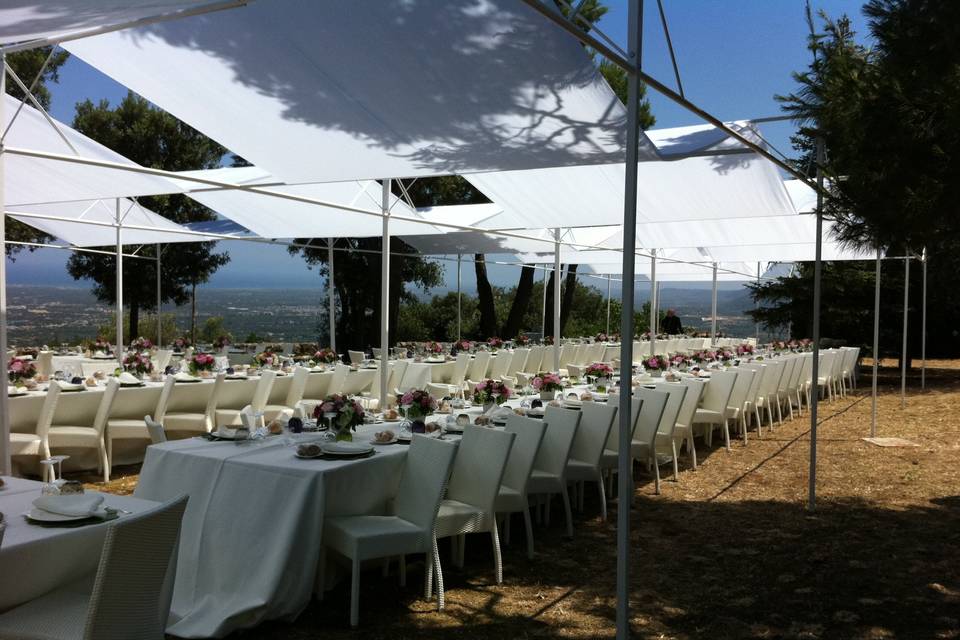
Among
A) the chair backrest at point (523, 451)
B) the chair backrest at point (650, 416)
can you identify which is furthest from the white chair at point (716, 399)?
the chair backrest at point (523, 451)

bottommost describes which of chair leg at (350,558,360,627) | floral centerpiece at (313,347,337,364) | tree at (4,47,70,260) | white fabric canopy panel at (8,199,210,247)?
chair leg at (350,558,360,627)

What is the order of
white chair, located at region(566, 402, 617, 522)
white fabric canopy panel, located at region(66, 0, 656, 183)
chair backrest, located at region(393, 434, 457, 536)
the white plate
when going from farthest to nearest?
white chair, located at region(566, 402, 617, 522) → white fabric canopy panel, located at region(66, 0, 656, 183) → the white plate → chair backrest, located at region(393, 434, 457, 536)

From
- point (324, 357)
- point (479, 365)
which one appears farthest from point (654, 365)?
point (324, 357)

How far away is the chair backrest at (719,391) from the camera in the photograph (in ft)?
26.7

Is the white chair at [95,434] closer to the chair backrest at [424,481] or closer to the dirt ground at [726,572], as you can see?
the dirt ground at [726,572]

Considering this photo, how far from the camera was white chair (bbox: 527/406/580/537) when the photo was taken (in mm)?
5160

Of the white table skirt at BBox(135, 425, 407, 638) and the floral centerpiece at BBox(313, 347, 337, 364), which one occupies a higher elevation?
the floral centerpiece at BBox(313, 347, 337, 364)

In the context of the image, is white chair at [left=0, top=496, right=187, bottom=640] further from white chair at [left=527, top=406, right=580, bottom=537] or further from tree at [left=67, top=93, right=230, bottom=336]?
tree at [left=67, top=93, right=230, bottom=336]

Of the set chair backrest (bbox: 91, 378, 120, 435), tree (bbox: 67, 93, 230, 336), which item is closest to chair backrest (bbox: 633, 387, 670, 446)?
chair backrest (bbox: 91, 378, 120, 435)

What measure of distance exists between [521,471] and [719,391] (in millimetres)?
4101

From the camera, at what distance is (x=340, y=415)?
4617 mm

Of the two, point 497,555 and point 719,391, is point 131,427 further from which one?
point 719,391

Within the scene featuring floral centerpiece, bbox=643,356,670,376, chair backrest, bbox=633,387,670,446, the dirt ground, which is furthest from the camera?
floral centerpiece, bbox=643,356,670,376

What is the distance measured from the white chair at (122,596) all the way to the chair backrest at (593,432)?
3.37m
